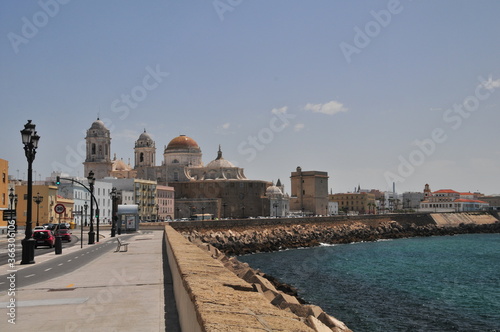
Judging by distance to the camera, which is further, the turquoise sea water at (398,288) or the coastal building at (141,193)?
the coastal building at (141,193)

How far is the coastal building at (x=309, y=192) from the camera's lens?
14662 cm

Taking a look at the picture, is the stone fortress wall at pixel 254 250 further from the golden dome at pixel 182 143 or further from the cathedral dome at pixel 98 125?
the cathedral dome at pixel 98 125

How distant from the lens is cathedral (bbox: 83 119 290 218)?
12462cm

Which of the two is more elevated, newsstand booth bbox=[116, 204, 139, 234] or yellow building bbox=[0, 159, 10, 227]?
yellow building bbox=[0, 159, 10, 227]

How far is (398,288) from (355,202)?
494ft

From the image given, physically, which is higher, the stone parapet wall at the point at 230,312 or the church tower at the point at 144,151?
the church tower at the point at 144,151

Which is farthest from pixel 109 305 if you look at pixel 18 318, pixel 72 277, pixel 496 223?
pixel 496 223

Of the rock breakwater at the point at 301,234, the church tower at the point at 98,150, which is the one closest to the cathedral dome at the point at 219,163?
the church tower at the point at 98,150

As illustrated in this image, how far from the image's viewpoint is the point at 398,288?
114ft

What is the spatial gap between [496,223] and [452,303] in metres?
120

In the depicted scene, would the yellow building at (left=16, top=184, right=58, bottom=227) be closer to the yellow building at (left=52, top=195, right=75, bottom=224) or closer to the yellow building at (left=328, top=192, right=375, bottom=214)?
the yellow building at (left=52, top=195, right=75, bottom=224)

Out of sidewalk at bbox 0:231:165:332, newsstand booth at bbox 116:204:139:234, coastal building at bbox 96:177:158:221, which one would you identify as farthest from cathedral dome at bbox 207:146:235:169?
sidewalk at bbox 0:231:165:332

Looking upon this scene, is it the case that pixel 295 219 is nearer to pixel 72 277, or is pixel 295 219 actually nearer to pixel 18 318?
pixel 72 277

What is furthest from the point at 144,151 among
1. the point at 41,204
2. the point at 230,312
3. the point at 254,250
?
the point at 230,312
